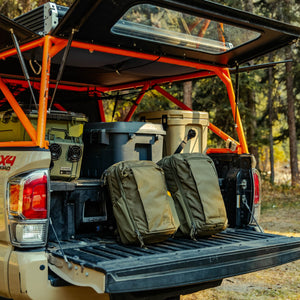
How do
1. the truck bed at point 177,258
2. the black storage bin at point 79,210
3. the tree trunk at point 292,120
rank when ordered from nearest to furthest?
1. the truck bed at point 177,258
2. the black storage bin at point 79,210
3. the tree trunk at point 292,120

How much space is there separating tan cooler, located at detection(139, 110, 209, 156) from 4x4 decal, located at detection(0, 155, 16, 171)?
197 centimetres

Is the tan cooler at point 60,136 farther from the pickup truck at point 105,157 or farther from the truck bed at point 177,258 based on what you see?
the truck bed at point 177,258

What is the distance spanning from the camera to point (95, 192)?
377 cm

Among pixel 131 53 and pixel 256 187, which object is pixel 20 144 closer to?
pixel 131 53

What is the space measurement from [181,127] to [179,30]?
3.92 feet

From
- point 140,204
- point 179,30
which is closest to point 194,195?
point 140,204

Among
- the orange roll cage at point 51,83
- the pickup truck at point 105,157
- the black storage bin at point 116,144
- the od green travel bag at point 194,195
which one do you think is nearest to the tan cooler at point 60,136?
the pickup truck at point 105,157

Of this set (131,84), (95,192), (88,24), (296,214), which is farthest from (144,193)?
(296,214)

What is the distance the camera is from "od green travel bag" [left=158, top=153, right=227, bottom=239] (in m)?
3.71

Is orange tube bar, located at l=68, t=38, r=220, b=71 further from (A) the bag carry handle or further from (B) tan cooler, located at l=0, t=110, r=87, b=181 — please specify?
(A) the bag carry handle

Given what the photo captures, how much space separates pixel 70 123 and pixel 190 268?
162 cm

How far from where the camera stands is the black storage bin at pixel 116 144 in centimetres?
417

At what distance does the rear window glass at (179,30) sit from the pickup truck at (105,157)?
1cm

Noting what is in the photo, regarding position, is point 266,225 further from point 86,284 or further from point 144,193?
point 86,284
